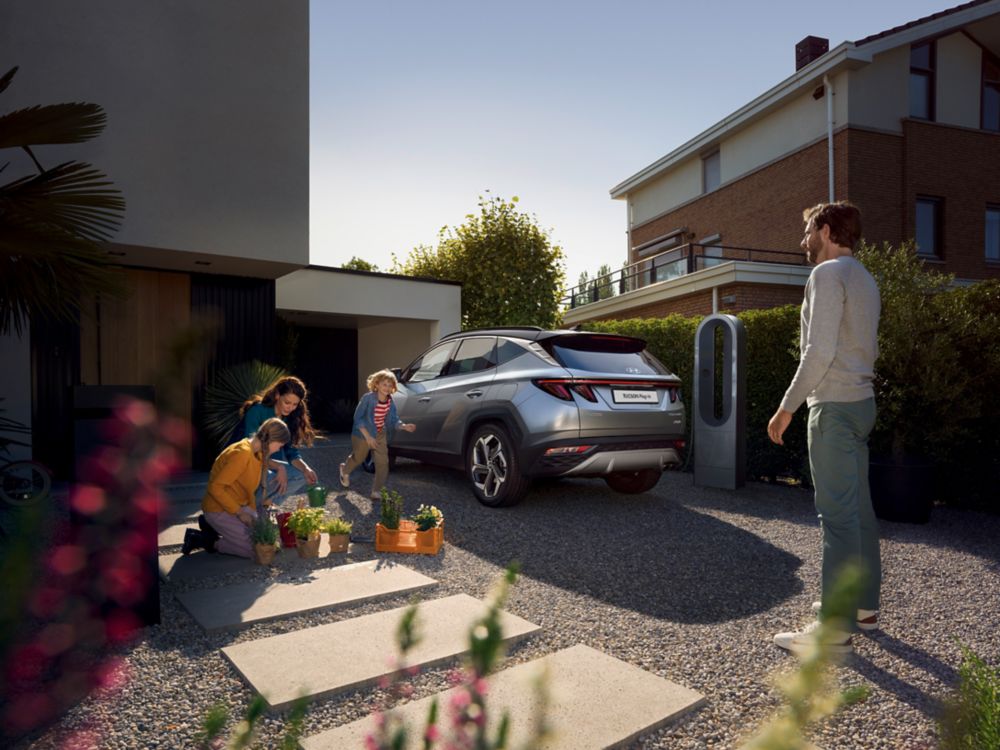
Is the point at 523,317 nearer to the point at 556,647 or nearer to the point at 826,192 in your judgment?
the point at 826,192

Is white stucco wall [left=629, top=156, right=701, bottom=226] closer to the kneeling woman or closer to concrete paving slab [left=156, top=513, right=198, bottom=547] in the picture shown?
concrete paving slab [left=156, top=513, right=198, bottom=547]

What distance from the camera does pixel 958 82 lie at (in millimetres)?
17297

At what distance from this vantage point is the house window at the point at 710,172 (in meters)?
21.1

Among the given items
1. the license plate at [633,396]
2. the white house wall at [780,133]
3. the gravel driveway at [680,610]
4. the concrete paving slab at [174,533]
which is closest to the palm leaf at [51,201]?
the concrete paving slab at [174,533]

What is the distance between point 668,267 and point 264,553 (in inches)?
647

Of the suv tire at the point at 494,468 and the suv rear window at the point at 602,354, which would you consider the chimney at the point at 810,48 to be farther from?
the suv tire at the point at 494,468

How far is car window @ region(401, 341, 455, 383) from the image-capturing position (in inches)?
319

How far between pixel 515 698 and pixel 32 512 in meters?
2.42

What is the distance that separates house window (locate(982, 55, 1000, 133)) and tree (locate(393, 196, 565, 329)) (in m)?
11.4

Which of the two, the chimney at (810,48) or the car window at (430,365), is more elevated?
the chimney at (810,48)

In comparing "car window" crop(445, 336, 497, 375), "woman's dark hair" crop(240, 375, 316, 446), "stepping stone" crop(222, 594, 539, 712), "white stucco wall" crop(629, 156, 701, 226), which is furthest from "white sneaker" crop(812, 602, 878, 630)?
"white stucco wall" crop(629, 156, 701, 226)

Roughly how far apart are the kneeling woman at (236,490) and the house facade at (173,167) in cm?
282

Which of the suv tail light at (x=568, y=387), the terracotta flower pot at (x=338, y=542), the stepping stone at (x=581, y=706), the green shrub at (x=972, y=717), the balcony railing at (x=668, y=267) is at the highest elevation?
the balcony railing at (x=668, y=267)

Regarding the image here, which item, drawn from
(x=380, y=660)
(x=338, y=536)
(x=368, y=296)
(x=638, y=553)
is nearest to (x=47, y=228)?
(x=338, y=536)
